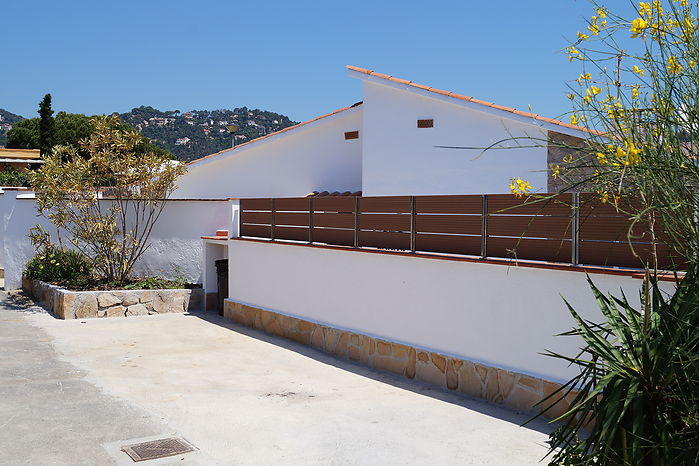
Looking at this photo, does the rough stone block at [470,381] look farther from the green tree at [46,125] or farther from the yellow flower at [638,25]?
the green tree at [46,125]

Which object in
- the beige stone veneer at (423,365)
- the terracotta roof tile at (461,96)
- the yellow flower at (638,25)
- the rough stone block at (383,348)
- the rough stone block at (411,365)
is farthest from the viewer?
the terracotta roof tile at (461,96)

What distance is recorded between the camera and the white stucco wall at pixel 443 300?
7988 mm

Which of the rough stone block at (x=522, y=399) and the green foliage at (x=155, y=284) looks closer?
the rough stone block at (x=522, y=399)

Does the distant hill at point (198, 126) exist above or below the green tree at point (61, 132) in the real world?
above

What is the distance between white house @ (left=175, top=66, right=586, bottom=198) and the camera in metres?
13.6

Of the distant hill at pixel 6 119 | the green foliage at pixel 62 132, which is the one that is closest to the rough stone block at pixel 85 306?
the green foliage at pixel 62 132

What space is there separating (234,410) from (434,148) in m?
8.23

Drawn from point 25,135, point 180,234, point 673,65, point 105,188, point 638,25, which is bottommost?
point 180,234

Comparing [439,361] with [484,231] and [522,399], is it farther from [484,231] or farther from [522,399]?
[484,231]

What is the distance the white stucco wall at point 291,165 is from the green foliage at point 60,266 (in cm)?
492

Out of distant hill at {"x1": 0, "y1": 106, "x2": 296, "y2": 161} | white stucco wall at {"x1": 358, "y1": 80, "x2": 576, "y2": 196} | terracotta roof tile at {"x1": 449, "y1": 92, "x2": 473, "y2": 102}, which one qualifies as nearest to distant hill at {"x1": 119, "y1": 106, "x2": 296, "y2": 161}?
distant hill at {"x1": 0, "y1": 106, "x2": 296, "y2": 161}

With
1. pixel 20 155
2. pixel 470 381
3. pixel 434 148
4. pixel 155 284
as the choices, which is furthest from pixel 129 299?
pixel 20 155

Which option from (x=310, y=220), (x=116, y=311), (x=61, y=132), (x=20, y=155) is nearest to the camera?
(x=310, y=220)

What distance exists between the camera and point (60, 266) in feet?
55.7
